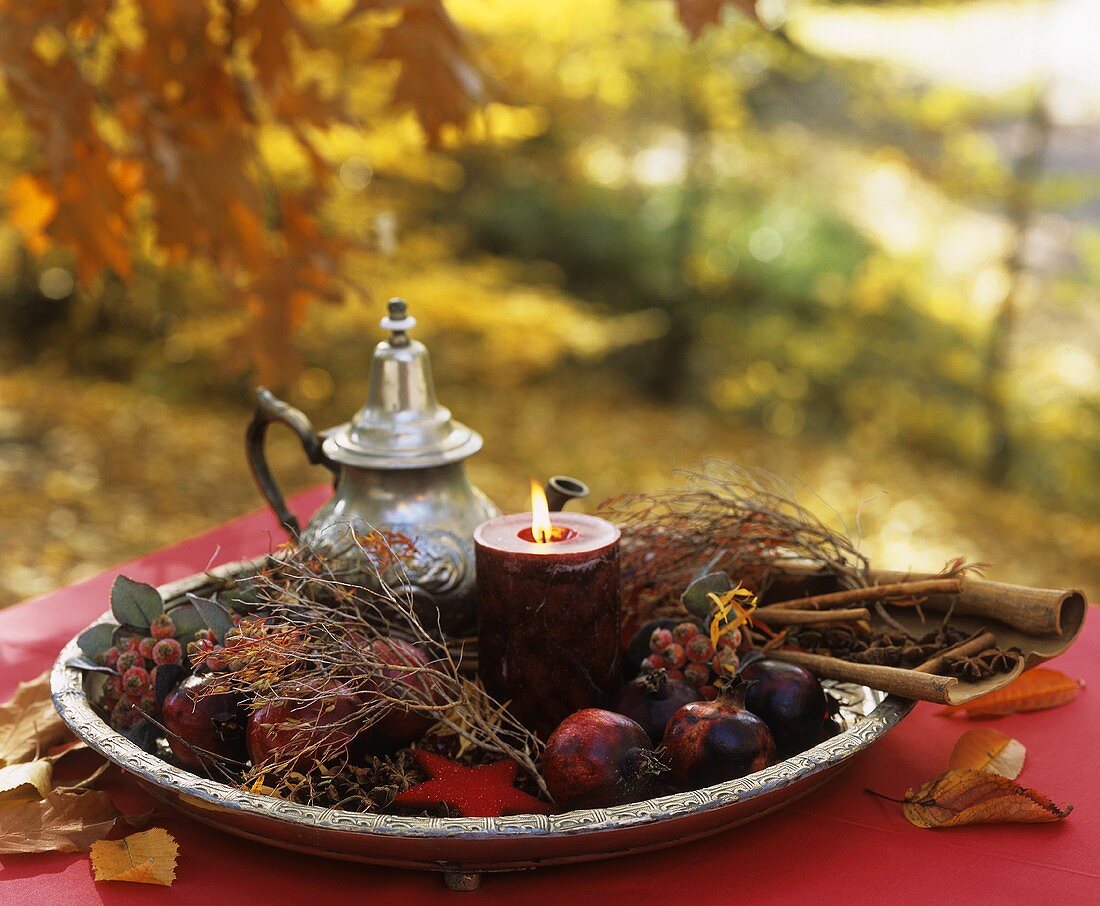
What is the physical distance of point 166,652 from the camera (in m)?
0.83

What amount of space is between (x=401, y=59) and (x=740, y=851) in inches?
45.5

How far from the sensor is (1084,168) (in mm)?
3699

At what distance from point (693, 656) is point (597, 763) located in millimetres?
145

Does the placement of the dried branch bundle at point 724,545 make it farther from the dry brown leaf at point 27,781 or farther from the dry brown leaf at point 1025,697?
the dry brown leaf at point 27,781

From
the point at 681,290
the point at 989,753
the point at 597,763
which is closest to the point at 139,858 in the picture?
the point at 597,763

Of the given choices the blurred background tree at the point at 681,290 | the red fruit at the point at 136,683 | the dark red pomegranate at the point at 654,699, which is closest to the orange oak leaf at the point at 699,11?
the dark red pomegranate at the point at 654,699

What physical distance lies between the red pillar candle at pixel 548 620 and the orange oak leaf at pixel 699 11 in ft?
2.59

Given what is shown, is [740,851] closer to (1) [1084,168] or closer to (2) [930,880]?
(2) [930,880]

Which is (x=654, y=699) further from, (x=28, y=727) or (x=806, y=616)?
(x=28, y=727)

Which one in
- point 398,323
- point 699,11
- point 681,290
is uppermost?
point 699,11

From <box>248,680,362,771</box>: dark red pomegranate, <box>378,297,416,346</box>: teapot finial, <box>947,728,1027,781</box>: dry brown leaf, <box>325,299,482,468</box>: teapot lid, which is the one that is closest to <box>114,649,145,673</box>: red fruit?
<box>248,680,362,771</box>: dark red pomegranate

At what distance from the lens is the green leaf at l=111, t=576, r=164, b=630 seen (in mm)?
857

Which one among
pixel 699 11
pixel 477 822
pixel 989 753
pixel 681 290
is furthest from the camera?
pixel 681 290

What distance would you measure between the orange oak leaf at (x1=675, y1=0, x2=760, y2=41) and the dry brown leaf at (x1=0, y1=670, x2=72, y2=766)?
1.02m
